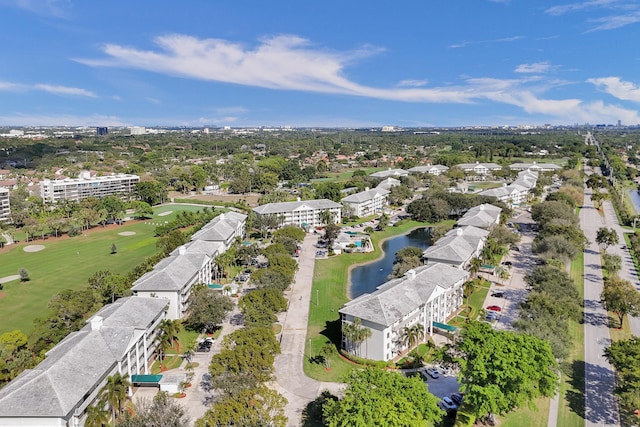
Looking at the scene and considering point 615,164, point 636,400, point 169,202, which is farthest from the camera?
point 615,164

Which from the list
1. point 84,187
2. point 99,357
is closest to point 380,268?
point 99,357

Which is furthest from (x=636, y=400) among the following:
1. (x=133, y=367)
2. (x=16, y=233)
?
(x=16, y=233)

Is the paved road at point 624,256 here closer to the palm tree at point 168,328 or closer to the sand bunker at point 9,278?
the palm tree at point 168,328

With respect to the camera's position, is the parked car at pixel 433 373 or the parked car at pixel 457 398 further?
the parked car at pixel 433 373

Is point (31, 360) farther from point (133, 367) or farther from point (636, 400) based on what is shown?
point (636, 400)

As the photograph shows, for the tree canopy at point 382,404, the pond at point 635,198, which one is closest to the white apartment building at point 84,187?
the tree canopy at point 382,404

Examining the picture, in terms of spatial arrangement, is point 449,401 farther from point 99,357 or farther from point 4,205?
point 4,205
